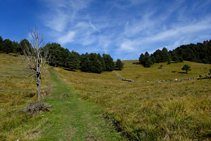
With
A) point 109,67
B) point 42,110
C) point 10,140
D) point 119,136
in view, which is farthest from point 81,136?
point 109,67

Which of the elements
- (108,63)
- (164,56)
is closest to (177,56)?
(164,56)

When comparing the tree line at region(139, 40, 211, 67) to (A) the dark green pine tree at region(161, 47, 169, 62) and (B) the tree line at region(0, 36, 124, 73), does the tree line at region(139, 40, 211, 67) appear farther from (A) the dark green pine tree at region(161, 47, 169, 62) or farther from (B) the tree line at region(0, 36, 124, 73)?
(B) the tree line at region(0, 36, 124, 73)

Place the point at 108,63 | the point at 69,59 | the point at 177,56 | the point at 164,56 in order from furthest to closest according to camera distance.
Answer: the point at 177,56 → the point at 164,56 → the point at 108,63 → the point at 69,59

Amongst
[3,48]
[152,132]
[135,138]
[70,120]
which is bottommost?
[70,120]

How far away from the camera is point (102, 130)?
6266 mm

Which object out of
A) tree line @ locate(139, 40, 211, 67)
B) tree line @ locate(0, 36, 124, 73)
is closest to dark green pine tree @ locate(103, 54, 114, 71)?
tree line @ locate(0, 36, 124, 73)

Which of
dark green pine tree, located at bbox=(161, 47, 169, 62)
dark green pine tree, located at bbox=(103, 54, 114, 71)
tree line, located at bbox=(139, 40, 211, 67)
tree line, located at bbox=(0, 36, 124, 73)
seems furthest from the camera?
dark green pine tree, located at bbox=(161, 47, 169, 62)

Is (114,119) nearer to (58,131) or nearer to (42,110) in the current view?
(58,131)

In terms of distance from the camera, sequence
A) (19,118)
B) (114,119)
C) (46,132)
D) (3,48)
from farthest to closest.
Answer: (3,48) → (19,118) → (114,119) → (46,132)

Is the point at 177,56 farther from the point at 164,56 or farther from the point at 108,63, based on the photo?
the point at 108,63

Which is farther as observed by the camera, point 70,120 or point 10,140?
point 70,120

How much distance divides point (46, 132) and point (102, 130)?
11.0 feet

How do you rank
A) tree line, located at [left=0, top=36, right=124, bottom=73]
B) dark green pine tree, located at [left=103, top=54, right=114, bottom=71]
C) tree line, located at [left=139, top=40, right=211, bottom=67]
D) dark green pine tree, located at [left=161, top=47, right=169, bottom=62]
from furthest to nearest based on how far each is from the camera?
dark green pine tree, located at [left=161, top=47, right=169, bottom=62]
tree line, located at [left=139, top=40, right=211, bottom=67]
dark green pine tree, located at [left=103, top=54, right=114, bottom=71]
tree line, located at [left=0, top=36, right=124, bottom=73]

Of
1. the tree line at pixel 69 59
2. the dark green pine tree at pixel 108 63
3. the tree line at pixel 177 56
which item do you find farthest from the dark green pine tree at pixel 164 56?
the tree line at pixel 69 59
